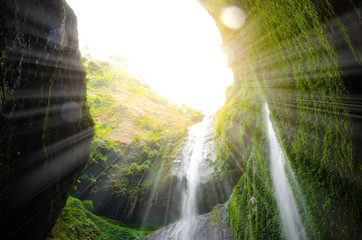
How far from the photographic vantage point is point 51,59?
344 centimetres

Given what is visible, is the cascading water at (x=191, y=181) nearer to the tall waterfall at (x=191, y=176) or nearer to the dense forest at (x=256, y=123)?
the tall waterfall at (x=191, y=176)

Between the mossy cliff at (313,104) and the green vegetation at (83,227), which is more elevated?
the mossy cliff at (313,104)

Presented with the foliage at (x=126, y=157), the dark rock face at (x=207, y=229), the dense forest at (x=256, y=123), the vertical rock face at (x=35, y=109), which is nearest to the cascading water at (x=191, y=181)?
the dark rock face at (x=207, y=229)

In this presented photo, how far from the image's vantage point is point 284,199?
4941 millimetres

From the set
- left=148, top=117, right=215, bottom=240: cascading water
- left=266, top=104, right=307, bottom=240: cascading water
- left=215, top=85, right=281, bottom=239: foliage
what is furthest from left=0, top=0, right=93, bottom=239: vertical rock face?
left=148, top=117, right=215, bottom=240: cascading water

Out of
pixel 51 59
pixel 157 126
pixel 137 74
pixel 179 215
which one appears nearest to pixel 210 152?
pixel 179 215

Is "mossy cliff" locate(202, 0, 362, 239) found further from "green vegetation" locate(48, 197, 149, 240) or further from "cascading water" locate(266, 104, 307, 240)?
"green vegetation" locate(48, 197, 149, 240)

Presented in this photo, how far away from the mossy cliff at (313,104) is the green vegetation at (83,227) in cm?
656

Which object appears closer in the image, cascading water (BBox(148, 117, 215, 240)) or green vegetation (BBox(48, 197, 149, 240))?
green vegetation (BBox(48, 197, 149, 240))

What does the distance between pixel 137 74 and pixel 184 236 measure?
30207mm

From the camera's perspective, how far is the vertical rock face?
232 centimetres

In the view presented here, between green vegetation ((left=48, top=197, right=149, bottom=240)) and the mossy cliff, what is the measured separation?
6.56 metres

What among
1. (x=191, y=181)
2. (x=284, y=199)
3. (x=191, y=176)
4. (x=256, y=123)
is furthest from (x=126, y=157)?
(x=284, y=199)

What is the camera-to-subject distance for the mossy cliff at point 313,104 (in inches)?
96.2
